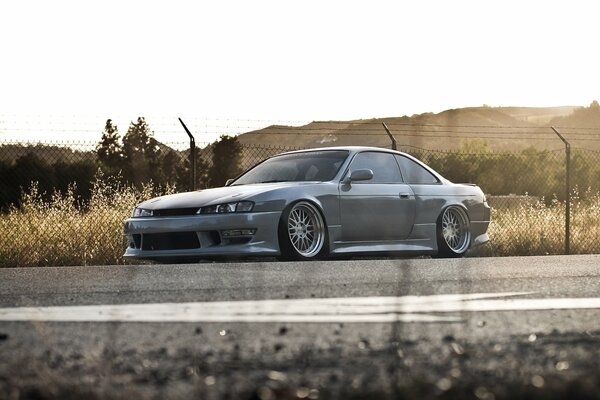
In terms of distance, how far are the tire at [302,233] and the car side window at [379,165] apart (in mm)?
1102

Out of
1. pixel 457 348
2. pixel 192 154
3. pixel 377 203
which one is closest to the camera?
pixel 457 348

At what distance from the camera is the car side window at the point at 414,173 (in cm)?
1271

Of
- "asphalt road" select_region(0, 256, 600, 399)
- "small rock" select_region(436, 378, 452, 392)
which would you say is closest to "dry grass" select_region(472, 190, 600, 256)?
"asphalt road" select_region(0, 256, 600, 399)

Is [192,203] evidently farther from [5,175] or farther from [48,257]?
[5,175]

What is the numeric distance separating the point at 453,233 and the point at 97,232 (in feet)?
14.5

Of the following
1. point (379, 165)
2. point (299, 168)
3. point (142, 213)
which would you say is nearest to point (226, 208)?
point (142, 213)

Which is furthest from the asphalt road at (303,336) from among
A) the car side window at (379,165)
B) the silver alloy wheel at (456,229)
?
the silver alloy wheel at (456,229)

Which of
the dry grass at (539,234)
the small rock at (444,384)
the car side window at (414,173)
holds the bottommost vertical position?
the dry grass at (539,234)

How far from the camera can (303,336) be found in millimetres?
4891

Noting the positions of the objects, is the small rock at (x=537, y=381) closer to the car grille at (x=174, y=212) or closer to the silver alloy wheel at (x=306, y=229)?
the silver alloy wheel at (x=306, y=229)

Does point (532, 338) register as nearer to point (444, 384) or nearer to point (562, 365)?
point (562, 365)

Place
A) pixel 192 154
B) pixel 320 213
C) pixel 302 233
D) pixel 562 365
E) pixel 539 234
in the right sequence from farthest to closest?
pixel 539 234
pixel 192 154
pixel 320 213
pixel 302 233
pixel 562 365

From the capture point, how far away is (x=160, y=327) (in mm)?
5281

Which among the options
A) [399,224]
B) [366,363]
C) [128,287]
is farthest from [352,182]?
[366,363]
